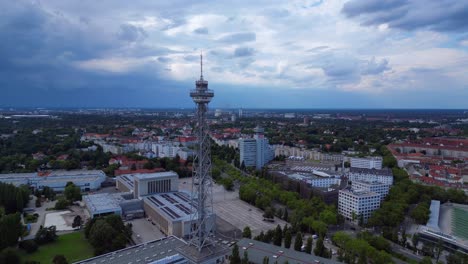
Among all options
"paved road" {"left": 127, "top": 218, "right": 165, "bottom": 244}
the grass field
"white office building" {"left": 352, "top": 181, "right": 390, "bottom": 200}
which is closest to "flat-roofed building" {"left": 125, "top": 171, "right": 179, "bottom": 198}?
"paved road" {"left": 127, "top": 218, "right": 165, "bottom": 244}

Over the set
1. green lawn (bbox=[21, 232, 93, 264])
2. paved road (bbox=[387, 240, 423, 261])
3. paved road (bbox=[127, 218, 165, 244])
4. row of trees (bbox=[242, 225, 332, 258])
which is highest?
row of trees (bbox=[242, 225, 332, 258])

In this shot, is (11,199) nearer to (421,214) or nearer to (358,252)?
(358,252)

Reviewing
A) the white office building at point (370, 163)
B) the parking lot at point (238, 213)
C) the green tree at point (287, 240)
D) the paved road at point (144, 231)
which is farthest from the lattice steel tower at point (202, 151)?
the white office building at point (370, 163)

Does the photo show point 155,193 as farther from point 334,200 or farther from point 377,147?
point 377,147

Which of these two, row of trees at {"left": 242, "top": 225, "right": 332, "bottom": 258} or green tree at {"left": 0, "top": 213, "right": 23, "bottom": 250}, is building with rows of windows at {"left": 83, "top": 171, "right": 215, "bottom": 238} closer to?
row of trees at {"left": 242, "top": 225, "right": 332, "bottom": 258}

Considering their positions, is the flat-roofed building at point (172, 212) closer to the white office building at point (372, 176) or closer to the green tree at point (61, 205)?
the green tree at point (61, 205)

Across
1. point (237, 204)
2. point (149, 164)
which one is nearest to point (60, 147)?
point (149, 164)
